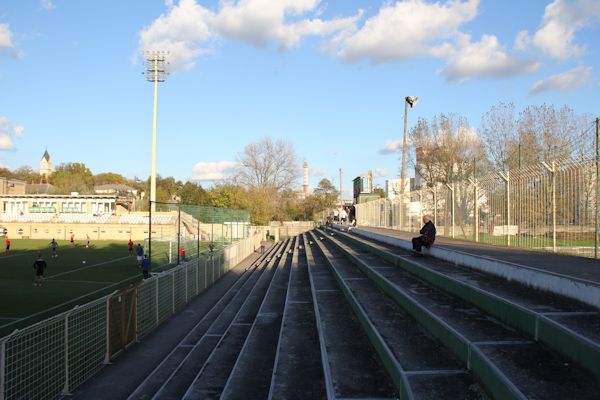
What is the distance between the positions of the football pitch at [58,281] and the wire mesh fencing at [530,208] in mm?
10135

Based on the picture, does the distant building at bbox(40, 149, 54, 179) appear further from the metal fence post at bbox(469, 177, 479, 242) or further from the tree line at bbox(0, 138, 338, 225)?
the metal fence post at bbox(469, 177, 479, 242)

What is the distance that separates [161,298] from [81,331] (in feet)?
14.7

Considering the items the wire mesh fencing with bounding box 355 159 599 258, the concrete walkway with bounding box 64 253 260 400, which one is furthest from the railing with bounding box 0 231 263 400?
the wire mesh fencing with bounding box 355 159 599 258

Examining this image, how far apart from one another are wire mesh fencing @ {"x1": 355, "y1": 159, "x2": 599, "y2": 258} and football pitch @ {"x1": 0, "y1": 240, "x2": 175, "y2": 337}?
10135 millimetres

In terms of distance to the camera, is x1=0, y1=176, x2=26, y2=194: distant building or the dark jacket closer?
the dark jacket

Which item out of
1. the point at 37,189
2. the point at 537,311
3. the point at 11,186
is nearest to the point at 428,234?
the point at 537,311

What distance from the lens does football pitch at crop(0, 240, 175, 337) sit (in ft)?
51.4

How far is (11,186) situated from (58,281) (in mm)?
89080

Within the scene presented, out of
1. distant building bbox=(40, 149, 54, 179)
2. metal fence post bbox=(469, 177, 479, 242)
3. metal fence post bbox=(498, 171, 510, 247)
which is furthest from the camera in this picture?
distant building bbox=(40, 149, 54, 179)

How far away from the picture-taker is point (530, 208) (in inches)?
414

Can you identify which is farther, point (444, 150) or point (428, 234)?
point (444, 150)

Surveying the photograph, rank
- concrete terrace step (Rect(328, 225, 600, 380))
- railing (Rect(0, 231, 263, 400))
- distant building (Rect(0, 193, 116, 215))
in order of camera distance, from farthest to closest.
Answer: distant building (Rect(0, 193, 116, 215)) → railing (Rect(0, 231, 263, 400)) → concrete terrace step (Rect(328, 225, 600, 380))

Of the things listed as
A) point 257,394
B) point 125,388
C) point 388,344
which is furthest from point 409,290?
point 125,388

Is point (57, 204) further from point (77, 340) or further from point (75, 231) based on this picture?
point (77, 340)
